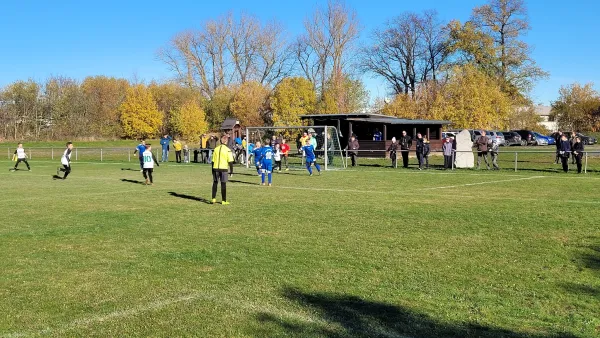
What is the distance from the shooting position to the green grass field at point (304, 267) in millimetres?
5621

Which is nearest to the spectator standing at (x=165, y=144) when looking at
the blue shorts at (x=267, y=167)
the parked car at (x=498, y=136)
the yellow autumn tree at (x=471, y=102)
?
the blue shorts at (x=267, y=167)

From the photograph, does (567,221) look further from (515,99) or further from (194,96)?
(194,96)

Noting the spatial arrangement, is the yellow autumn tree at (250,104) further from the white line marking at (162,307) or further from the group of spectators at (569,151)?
the white line marking at (162,307)

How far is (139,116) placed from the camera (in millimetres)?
69438

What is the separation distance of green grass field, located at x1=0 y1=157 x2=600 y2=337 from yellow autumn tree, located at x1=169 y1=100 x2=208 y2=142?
2031 inches

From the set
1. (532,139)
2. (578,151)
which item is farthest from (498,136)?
(578,151)

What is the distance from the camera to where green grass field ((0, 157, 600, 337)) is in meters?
5.62

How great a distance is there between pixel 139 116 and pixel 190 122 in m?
7.10

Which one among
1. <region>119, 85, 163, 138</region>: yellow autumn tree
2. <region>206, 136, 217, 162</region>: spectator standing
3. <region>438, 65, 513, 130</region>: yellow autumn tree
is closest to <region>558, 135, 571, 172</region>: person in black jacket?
<region>206, 136, 217, 162</region>: spectator standing

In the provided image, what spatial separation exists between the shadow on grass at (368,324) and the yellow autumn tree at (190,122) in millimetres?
61493

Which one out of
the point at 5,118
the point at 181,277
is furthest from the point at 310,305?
the point at 5,118

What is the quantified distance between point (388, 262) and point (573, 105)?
84.1m

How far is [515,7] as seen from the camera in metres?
60.8

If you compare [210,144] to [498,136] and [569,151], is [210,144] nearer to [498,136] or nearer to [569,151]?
[569,151]
